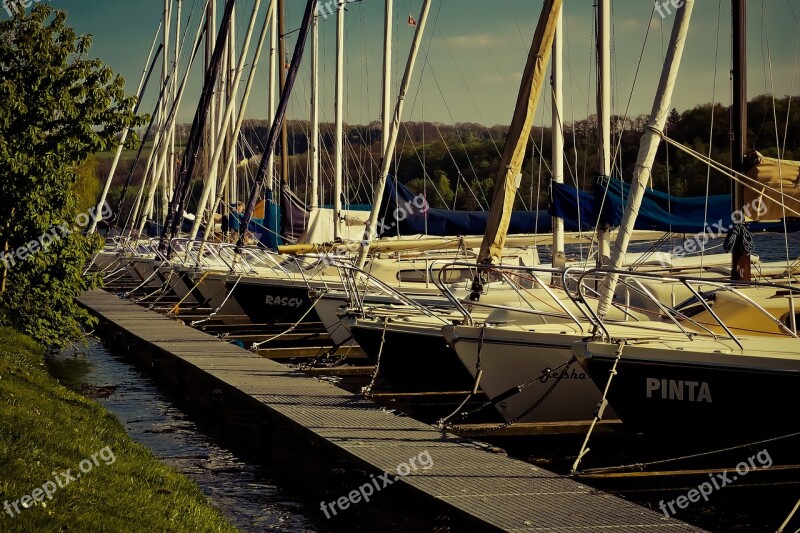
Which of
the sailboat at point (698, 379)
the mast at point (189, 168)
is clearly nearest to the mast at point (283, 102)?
the mast at point (189, 168)

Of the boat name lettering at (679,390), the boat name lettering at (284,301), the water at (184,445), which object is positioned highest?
the boat name lettering at (679,390)

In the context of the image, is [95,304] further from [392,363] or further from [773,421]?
[773,421]

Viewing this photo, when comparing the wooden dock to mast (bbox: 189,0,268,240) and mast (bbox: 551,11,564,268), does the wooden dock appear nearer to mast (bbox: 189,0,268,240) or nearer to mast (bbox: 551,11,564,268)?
mast (bbox: 551,11,564,268)

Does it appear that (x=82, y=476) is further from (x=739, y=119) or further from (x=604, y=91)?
(x=604, y=91)

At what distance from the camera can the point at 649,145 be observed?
12.9 meters

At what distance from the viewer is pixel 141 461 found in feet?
37.6

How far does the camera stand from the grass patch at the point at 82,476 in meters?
7.97

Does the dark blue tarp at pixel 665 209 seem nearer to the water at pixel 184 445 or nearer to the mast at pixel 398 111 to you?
the mast at pixel 398 111

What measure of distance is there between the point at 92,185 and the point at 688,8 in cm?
7586

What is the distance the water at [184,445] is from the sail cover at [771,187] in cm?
811
